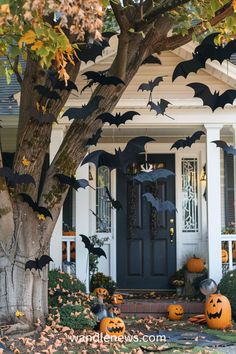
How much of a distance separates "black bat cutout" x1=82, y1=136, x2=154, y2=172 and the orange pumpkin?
3951 mm

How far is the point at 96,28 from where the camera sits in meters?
3.67

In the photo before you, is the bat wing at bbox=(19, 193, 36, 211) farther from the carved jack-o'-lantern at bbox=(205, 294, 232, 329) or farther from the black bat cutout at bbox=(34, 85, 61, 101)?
the carved jack-o'-lantern at bbox=(205, 294, 232, 329)

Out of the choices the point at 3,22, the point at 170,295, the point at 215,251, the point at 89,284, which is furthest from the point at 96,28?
the point at 170,295

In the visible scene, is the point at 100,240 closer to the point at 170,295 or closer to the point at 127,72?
the point at 170,295

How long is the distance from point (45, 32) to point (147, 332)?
4659 mm

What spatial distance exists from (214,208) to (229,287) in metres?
1.27

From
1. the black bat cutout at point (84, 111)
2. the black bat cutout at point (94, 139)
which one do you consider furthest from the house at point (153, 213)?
the black bat cutout at point (84, 111)

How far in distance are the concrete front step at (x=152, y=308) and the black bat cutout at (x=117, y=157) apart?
10.5 ft

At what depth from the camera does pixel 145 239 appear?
10578 millimetres

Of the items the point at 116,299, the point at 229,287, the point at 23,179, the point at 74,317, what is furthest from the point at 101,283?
the point at 23,179

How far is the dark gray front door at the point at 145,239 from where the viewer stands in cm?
1048

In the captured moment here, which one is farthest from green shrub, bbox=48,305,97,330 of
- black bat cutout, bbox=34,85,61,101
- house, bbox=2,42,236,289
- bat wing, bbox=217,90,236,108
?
bat wing, bbox=217,90,236,108

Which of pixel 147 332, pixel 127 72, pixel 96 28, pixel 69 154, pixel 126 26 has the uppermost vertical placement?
pixel 126 26

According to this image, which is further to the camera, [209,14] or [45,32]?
[209,14]
